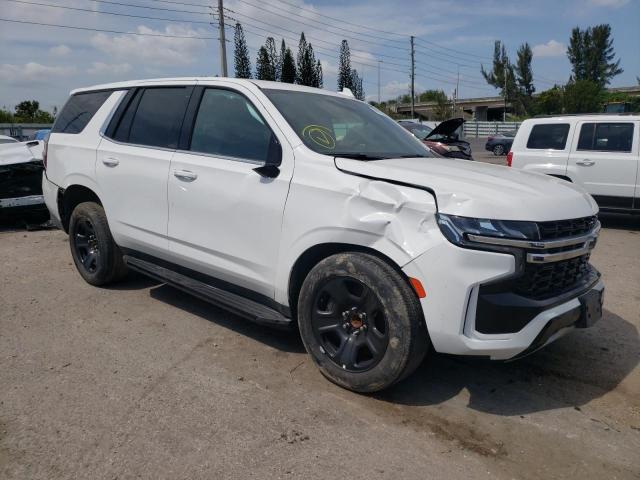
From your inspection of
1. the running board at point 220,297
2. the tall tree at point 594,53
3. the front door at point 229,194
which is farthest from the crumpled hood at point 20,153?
the tall tree at point 594,53

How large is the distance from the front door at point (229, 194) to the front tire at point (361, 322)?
407 mm

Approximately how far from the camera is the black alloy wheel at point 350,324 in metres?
3.06

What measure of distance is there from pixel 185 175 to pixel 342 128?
3.91ft

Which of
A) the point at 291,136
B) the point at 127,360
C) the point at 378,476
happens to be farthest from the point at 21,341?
the point at 378,476

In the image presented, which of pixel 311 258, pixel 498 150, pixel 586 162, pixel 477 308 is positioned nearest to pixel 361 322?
pixel 311 258

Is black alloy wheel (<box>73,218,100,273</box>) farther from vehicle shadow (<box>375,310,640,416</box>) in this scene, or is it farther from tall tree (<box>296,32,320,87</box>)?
tall tree (<box>296,32,320,87</box>)

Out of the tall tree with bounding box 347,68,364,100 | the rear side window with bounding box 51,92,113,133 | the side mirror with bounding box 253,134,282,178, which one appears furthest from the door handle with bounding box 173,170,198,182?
the tall tree with bounding box 347,68,364,100

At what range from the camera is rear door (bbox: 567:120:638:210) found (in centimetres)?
862

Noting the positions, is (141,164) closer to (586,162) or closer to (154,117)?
(154,117)

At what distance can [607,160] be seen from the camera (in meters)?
8.76

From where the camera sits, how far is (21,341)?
13.1 feet

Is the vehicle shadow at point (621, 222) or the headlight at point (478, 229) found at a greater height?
the headlight at point (478, 229)

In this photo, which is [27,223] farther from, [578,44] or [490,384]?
[578,44]

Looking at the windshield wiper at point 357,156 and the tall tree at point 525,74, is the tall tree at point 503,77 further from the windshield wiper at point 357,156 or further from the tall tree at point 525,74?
the windshield wiper at point 357,156
